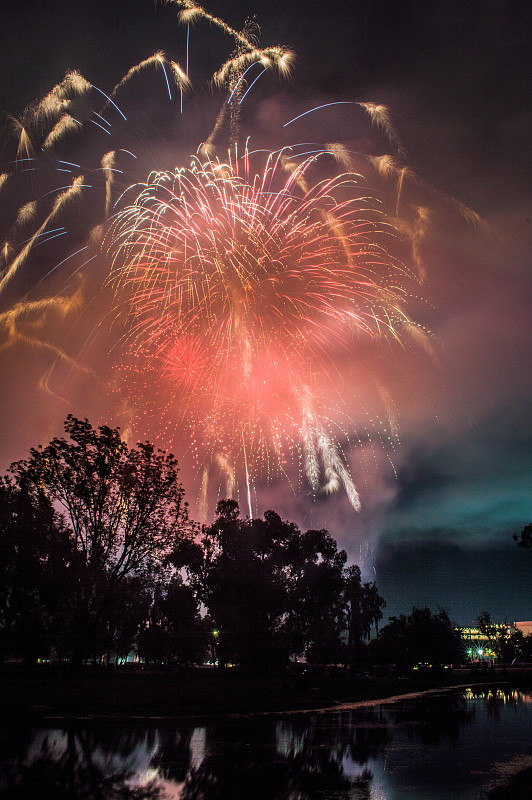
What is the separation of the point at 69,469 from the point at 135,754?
84.0 ft

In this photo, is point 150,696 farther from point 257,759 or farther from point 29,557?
point 257,759

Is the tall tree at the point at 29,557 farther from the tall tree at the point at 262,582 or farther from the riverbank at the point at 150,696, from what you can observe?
the tall tree at the point at 262,582

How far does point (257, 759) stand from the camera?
11742 millimetres

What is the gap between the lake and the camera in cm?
897

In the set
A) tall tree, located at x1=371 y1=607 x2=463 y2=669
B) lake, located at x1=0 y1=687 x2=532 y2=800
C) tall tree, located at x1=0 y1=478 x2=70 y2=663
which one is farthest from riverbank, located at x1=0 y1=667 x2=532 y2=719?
tall tree, located at x1=371 y1=607 x2=463 y2=669

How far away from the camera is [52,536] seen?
1443 inches

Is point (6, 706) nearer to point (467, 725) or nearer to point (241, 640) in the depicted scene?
point (467, 725)

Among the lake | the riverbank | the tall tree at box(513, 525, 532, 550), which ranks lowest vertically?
the lake

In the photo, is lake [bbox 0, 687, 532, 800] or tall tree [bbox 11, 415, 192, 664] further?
tall tree [bbox 11, 415, 192, 664]

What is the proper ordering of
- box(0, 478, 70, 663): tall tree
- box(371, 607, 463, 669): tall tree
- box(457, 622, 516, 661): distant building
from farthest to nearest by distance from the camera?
box(457, 622, 516, 661): distant building, box(371, 607, 463, 669): tall tree, box(0, 478, 70, 663): tall tree

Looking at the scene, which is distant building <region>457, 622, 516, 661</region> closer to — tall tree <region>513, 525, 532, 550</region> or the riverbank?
the riverbank

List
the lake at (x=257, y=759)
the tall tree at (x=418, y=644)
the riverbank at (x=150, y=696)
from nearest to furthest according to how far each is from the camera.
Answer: the lake at (x=257, y=759), the riverbank at (x=150, y=696), the tall tree at (x=418, y=644)

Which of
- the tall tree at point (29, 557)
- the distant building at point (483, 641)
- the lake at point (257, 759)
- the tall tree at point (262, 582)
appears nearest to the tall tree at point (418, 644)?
the tall tree at point (262, 582)

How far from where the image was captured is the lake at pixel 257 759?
8.97m
